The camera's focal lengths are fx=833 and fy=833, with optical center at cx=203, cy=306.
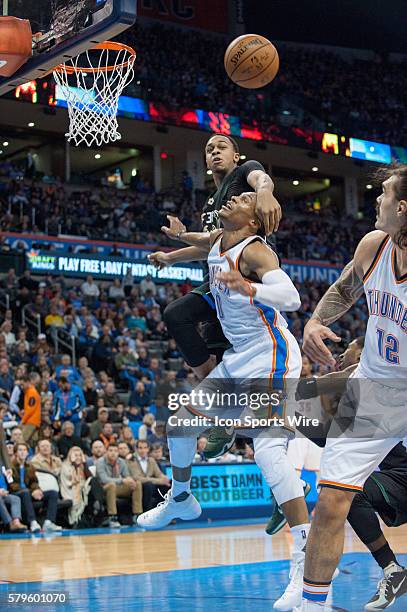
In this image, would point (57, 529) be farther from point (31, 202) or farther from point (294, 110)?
point (294, 110)

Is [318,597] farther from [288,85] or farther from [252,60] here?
[288,85]

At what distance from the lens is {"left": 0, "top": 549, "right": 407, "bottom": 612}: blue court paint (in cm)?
571

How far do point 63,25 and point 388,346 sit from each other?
427 cm

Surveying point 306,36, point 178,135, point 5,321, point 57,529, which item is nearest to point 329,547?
point 57,529

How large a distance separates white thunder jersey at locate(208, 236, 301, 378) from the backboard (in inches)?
87.8

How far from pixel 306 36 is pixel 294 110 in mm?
5544

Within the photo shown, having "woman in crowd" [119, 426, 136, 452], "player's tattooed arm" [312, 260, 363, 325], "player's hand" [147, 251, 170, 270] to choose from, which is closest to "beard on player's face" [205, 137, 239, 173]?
"player's hand" [147, 251, 170, 270]

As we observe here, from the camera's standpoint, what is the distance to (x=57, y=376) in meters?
15.3

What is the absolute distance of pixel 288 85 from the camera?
33.4 meters

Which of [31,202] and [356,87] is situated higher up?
[356,87]

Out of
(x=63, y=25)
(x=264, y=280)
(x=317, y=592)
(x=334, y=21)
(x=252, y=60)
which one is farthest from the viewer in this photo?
(x=334, y=21)

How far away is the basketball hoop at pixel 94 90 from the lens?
866 centimetres

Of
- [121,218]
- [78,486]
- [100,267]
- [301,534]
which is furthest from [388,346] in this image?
[121,218]

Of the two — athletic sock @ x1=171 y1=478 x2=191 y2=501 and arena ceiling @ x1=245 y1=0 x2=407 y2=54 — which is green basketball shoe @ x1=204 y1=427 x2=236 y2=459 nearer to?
athletic sock @ x1=171 y1=478 x2=191 y2=501
